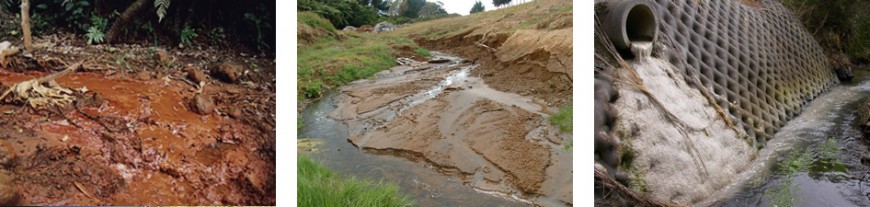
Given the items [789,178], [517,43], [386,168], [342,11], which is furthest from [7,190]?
[517,43]

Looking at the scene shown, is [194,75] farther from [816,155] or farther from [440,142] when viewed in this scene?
[816,155]

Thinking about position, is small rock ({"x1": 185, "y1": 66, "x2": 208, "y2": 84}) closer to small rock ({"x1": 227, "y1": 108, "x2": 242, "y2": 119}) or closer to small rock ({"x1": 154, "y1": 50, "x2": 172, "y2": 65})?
small rock ({"x1": 154, "y1": 50, "x2": 172, "y2": 65})

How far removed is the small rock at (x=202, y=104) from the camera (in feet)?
6.63

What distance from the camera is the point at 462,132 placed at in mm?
4172

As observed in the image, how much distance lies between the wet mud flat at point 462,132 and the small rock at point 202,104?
1.60 meters

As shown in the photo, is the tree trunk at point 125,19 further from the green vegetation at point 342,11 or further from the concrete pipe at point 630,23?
the concrete pipe at point 630,23

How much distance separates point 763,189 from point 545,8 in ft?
18.1

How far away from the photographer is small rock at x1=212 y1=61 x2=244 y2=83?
209 cm

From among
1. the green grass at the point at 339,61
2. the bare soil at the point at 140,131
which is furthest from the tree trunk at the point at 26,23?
the green grass at the point at 339,61

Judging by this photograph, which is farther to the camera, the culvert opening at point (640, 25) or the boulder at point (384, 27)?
the boulder at point (384, 27)

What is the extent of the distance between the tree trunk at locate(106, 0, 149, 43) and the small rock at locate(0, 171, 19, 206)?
2.33ft

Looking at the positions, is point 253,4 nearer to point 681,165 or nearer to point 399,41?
point 681,165

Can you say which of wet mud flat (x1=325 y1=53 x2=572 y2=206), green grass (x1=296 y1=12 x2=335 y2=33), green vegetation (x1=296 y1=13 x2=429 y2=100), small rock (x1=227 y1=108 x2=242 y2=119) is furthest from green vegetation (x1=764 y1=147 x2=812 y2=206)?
green grass (x1=296 y1=12 x2=335 y2=33)

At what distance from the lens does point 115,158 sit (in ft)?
6.14
